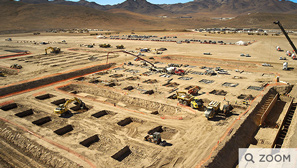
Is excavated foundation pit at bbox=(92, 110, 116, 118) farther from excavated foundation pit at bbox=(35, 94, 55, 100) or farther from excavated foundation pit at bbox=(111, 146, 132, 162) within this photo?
excavated foundation pit at bbox=(35, 94, 55, 100)

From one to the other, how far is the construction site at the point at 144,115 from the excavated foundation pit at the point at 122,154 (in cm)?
8

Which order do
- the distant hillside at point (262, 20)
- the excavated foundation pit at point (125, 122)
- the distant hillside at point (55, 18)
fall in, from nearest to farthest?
the excavated foundation pit at point (125, 122)
the distant hillside at point (262, 20)
the distant hillside at point (55, 18)

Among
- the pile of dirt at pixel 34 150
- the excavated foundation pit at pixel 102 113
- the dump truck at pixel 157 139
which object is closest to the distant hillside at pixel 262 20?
the excavated foundation pit at pixel 102 113

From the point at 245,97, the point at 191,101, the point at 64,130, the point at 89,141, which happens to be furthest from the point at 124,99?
the point at 245,97

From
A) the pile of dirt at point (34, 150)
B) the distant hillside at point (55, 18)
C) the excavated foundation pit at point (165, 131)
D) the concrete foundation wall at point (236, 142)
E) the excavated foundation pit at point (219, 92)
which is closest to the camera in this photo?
the concrete foundation wall at point (236, 142)

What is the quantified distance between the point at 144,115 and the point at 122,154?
677cm

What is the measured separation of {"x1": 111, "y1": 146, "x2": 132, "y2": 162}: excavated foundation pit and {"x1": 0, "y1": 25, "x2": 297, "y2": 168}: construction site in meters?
0.08

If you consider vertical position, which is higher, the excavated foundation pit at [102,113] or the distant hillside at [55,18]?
the distant hillside at [55,18]

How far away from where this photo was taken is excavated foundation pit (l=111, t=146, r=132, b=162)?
16250mm

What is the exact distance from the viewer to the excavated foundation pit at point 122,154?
16250mm

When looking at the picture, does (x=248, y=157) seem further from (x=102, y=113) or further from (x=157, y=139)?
(x=102, y=113)

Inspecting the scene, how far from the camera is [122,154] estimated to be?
1677cm

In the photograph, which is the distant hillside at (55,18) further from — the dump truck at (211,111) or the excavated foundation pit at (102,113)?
the dump truck at (211,111)

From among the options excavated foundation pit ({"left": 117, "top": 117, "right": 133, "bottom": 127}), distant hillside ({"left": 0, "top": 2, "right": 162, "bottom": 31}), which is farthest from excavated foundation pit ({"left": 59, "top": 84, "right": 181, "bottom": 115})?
distant hillside ({"left": 0, "top": 2, "right": 162, "bottom": 31})
